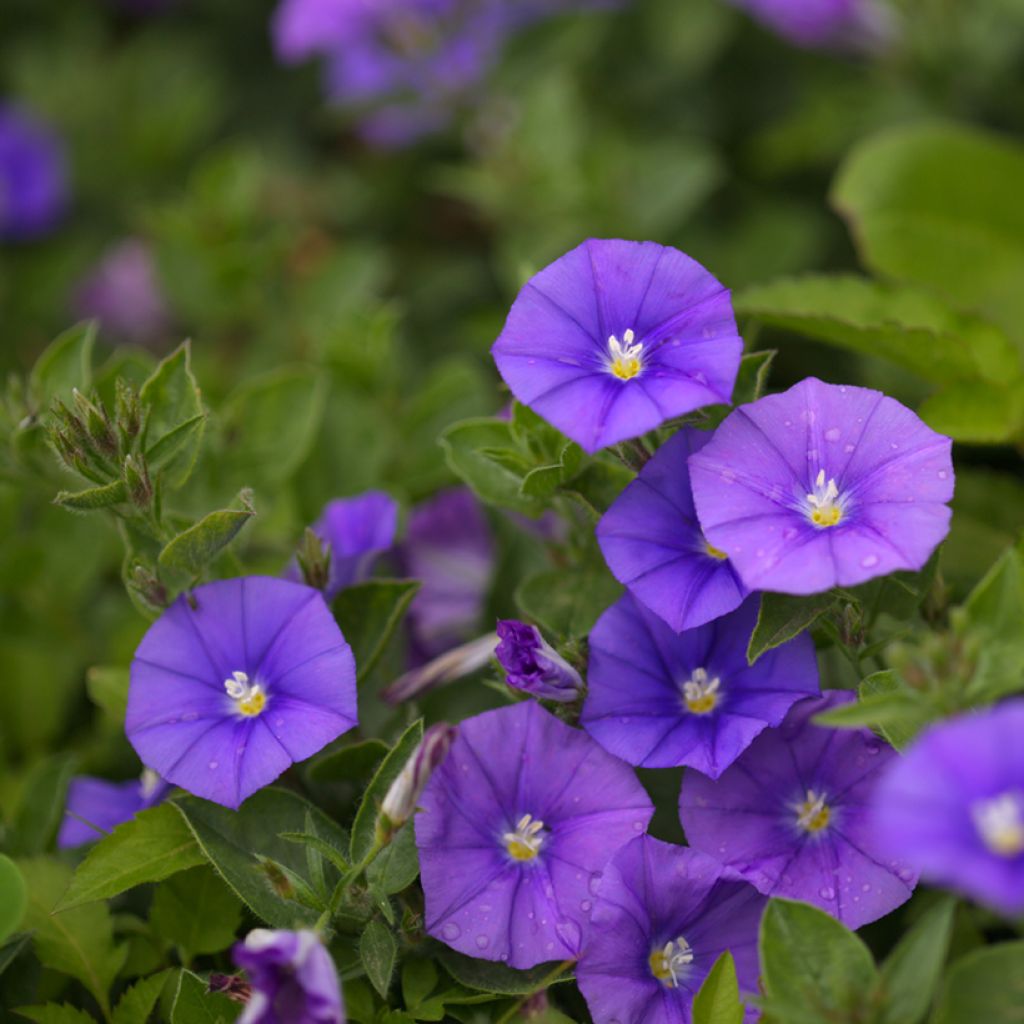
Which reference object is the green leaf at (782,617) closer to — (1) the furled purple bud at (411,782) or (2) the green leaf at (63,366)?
(1) the furled purple bud at (411,782)

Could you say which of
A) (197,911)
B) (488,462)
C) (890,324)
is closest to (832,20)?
(890,324)

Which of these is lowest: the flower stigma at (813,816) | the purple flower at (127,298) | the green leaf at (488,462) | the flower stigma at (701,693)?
the flower stigma at (813,816)

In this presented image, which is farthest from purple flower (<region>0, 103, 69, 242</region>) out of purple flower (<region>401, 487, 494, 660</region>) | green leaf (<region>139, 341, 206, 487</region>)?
green leaf (<region>139, 341, 206, 487</region>)

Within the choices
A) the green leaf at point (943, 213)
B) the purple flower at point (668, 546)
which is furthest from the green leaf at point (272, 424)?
the green leaf at point (943, 213)

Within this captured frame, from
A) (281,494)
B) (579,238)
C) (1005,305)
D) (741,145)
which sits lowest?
(281,494)

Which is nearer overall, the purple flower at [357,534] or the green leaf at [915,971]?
the green leaf at [915,971]

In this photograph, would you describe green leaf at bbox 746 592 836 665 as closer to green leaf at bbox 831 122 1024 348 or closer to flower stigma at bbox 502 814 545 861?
flower stigma at bbox 502 814 545 861

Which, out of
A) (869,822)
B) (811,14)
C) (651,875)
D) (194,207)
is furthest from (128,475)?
(811,14)

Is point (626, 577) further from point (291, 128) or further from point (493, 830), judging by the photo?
point (291, 128)
